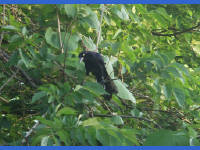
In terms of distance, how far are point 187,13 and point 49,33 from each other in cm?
198

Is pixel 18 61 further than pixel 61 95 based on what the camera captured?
Yes

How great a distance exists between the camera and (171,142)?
4.66 ft

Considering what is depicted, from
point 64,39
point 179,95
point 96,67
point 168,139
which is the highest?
point 64,39

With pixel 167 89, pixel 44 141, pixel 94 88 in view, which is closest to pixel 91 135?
pixel 44 141

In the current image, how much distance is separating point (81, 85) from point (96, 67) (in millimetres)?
202

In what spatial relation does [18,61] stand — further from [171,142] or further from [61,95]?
[171,142]

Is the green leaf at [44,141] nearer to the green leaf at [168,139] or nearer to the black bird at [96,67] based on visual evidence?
the green leaf at [168,139]

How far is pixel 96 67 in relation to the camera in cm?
199

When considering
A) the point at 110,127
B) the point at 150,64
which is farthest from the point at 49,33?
the point at 110,127

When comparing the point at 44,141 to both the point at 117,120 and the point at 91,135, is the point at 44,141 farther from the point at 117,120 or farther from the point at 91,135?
the point at 117,120

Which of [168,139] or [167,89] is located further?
[167,89]

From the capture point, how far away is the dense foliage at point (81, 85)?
4.71ft

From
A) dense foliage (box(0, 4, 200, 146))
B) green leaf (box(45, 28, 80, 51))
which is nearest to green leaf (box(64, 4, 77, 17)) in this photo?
dense foliage (box(0, 4, 200, 146))

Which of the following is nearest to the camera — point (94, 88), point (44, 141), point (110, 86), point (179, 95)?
point (44, 141)
